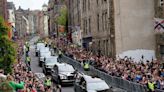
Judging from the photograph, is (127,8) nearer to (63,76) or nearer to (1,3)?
(63,76)

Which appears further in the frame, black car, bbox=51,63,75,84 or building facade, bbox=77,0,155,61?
building facade, bbox=77,0,155,61

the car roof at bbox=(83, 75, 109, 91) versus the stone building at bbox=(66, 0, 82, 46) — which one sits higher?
the stone building at bbox=(66, 0, 82, 46)

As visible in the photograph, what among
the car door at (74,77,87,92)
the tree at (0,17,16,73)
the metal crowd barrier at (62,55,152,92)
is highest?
the tree at (0,17,16,73)

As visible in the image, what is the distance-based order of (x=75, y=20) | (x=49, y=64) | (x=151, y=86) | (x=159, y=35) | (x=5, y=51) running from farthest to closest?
1. (x=75, y=20)
2. (x=159, y=35)
3. (x=49, y=64)
4. (x=5, y=51)
5. (x=151, y=86)

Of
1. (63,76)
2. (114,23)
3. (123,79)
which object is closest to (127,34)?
(114,23)

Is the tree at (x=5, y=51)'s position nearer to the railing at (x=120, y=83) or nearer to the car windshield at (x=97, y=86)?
the car windshield at (x=97, y=86)

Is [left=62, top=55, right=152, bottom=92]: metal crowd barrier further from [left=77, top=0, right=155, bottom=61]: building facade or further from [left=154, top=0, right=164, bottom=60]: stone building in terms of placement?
[left=154, top=0, right=164, bottom=60]: stone building

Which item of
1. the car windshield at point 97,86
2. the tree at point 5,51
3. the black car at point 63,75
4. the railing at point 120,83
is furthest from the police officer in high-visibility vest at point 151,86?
the black car at point 63,75

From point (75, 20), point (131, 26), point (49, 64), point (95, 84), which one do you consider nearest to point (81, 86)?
point (95, 84)

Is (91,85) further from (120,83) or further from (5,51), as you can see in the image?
(120,83)

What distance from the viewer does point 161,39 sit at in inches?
1705

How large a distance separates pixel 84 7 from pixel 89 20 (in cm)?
513

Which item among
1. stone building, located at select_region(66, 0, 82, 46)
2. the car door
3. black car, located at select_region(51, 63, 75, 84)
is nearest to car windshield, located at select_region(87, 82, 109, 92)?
the car door

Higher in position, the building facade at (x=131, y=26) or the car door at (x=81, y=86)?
the building facade at (x=131, y=26)
